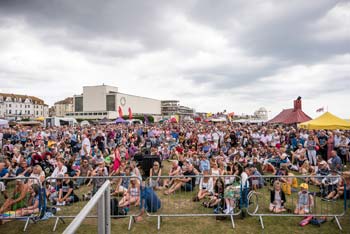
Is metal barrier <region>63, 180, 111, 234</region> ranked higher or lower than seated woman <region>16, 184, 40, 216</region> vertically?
higher

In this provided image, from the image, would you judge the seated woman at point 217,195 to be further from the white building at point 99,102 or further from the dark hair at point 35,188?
the white building at point 99,102

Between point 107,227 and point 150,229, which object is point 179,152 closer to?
point 150,229

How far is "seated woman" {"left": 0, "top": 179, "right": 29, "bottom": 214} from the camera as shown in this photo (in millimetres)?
5758

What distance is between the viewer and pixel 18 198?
586cm

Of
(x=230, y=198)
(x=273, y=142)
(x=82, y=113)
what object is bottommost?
(x=230, y=198)

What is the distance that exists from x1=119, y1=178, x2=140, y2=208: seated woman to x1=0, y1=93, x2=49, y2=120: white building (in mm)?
106166

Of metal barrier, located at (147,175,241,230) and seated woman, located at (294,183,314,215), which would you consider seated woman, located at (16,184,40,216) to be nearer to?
metal barrier, located at (147,175,241,230)

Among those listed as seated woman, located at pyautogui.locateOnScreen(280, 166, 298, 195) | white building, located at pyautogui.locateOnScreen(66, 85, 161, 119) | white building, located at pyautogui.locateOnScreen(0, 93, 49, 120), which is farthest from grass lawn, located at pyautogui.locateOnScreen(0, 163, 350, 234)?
white building, located at pyautogui.locateOnScreen(0, 93, 49, 120)

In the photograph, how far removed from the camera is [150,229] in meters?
5.18

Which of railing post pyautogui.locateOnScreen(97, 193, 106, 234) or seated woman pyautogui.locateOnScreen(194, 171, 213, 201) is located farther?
seated woman pyautogui.locateOnScreen(194, 171, 213, 201)

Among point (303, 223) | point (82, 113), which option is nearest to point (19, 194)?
point (303, 223)

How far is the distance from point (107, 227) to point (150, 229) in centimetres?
349

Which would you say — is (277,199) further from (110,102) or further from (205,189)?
(110,102)

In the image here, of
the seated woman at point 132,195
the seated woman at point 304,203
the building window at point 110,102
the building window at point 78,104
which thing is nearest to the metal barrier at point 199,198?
the seated woman at point 132,195
